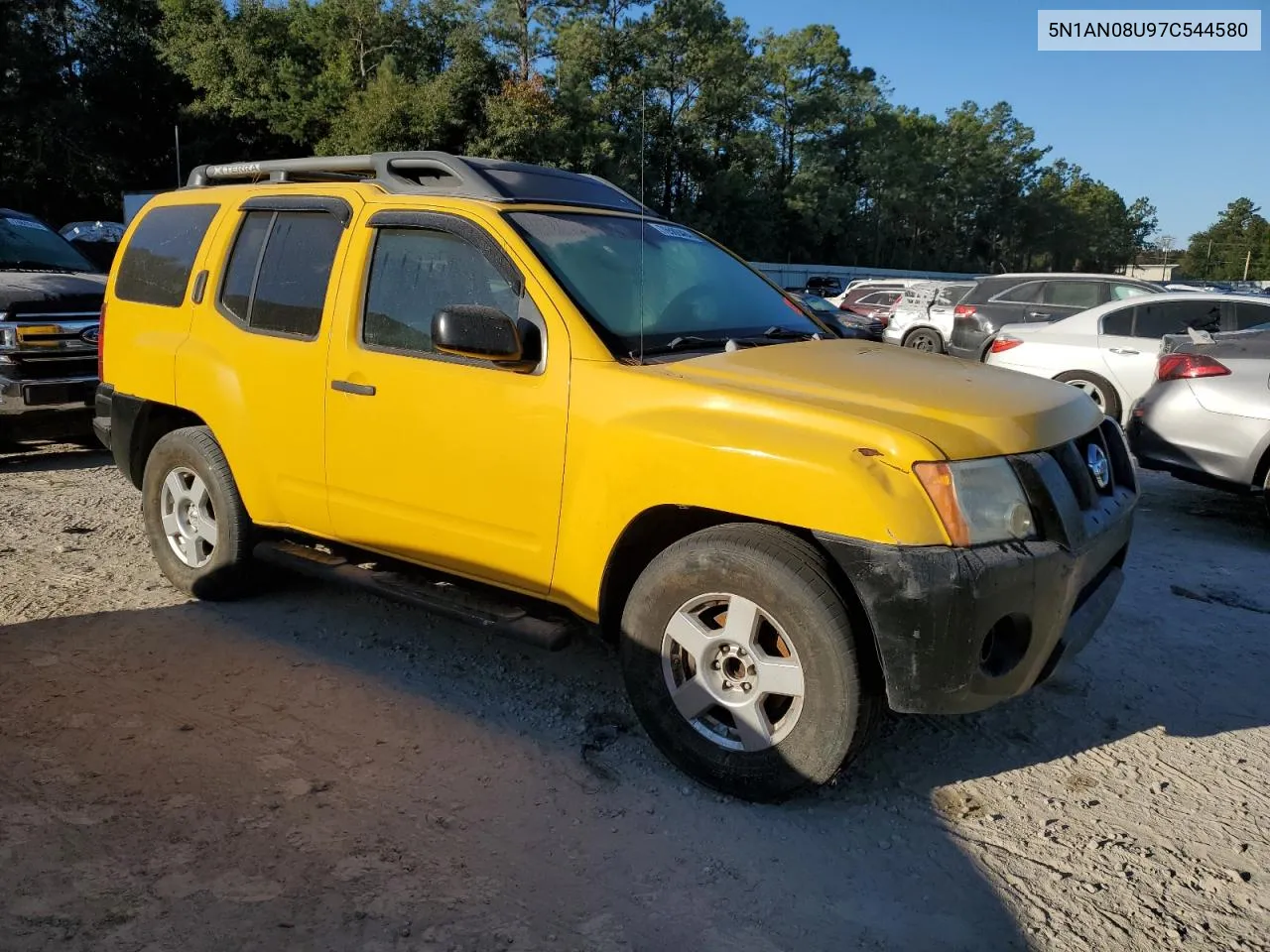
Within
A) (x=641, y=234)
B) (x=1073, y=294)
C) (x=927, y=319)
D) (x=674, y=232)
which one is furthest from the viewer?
(x=927, y=319)

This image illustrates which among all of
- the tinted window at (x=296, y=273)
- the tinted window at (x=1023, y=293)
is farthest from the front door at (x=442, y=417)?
the tinted window at (x=1023, y=293)

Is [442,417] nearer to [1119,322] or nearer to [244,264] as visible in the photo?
[244,264]

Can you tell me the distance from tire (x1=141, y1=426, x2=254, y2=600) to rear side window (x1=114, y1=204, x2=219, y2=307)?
2.37 ft

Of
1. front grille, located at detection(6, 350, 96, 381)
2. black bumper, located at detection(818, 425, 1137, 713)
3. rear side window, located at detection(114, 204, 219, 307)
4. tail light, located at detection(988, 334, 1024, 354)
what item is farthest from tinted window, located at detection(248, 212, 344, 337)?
tail light, located at detection(988, 334, 1024, 354)

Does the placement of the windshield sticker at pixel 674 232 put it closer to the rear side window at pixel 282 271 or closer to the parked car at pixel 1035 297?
the rear side window at pixel 282 271

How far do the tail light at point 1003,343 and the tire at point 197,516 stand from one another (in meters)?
8.05

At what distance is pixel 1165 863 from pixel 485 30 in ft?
125

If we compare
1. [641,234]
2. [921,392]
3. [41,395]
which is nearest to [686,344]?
[641,234]

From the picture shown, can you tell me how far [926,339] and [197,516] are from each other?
15.2 metres

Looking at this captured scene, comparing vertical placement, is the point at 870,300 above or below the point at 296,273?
above

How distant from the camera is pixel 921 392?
10.5 ft

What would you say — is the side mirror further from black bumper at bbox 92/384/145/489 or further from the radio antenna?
black bumper at bbox 92/384/145/489

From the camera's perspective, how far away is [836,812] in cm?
315

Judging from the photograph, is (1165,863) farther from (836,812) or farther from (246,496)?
(246,496)
